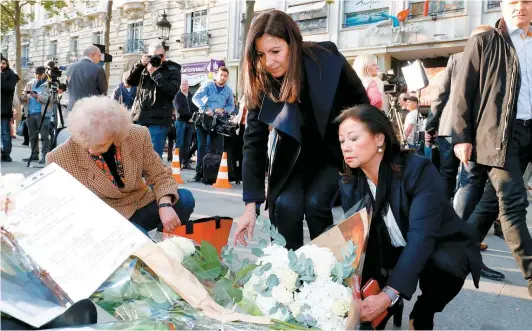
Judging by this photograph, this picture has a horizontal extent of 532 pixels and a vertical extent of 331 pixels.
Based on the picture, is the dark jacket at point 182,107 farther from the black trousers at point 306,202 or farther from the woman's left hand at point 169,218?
the black trousers at point 306,202

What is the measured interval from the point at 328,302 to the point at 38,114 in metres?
9.00

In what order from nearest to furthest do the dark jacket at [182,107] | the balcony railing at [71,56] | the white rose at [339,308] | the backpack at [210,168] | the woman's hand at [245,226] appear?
the white rose at [339,308] → the woman's hand at [245,226] → the backpack at [210,168] → the dark jacket at [182,107] → the balcony railing at [71,56]

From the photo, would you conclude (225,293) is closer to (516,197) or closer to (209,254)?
(209,254)

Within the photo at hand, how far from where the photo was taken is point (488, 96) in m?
2.98

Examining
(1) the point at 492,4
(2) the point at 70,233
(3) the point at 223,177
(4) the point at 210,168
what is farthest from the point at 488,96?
(1) the point at 492,4

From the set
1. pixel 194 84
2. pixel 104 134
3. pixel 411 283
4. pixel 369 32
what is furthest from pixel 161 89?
pixel 194 84

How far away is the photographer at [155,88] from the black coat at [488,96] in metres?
3.70

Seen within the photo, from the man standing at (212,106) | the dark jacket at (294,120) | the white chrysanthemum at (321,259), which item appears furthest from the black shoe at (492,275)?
the man standing at (212,106)

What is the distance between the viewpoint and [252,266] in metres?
1.45

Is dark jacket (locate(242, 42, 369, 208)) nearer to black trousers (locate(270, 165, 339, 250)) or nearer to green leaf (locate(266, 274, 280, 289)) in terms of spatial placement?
black trousers (locate(270, 165, 339, 250))

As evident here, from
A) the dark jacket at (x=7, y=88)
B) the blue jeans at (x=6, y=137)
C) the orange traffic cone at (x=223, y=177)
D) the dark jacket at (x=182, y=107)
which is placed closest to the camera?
the orange traffic cone at (x=223, y=177)

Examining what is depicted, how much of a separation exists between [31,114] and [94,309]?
8914 mm

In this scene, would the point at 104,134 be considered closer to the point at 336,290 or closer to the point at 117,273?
the point at 117,273

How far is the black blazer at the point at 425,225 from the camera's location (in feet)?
6.55
